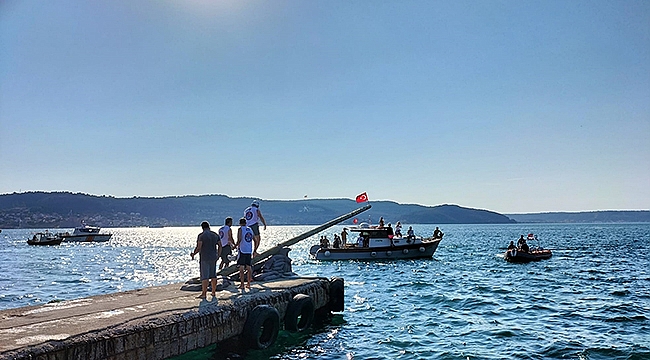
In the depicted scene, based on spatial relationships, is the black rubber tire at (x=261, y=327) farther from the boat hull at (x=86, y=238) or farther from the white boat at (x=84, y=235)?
the white boat at (x=84, y=235)

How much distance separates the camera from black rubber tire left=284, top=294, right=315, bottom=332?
14891 millimetres

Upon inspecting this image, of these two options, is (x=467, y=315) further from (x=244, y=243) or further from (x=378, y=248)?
(x=378, y=248)

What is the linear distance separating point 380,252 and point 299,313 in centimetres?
3232

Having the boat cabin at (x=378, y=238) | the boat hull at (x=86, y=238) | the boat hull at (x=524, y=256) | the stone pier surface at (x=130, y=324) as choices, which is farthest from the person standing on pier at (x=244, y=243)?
the boat hull at (x=86, y=238)

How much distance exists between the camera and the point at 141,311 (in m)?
11.0

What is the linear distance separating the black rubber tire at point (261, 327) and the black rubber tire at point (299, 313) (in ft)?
5.12

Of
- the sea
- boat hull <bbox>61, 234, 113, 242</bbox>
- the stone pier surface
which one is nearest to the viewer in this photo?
the stone pier surface

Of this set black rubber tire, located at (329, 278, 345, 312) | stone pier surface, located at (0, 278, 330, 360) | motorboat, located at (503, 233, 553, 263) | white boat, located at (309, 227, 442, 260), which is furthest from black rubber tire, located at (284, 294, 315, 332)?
motorboat, located at (503, 233, 553, 263)

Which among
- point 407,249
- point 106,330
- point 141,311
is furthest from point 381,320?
point 407,249

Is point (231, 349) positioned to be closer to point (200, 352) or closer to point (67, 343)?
point (200, 352)

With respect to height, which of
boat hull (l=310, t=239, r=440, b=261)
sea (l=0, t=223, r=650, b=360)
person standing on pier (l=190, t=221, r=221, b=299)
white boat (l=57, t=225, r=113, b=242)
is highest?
person standing on pier (l=190, t=221, r=221, b=299)

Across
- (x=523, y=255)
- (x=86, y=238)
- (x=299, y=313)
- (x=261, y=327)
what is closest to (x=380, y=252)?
(x=523, y=255)

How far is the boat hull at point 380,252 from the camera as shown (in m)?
46.8

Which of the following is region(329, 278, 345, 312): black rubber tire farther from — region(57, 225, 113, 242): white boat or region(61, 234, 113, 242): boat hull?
region(57, 225, 113, 242): white boat
